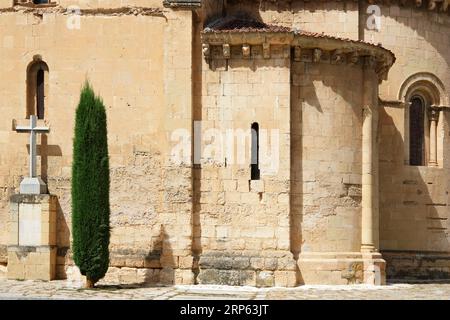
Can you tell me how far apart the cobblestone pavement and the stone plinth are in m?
0.34

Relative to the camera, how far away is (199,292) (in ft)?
55.9

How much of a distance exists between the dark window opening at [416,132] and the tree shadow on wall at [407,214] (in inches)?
14.7

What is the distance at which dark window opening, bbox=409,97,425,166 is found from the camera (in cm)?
2283

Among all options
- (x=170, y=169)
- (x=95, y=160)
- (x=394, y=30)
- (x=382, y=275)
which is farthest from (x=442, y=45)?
(x=95, y=160)

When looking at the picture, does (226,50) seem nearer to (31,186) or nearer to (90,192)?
(90,192)

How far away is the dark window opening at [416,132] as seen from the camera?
22.8m

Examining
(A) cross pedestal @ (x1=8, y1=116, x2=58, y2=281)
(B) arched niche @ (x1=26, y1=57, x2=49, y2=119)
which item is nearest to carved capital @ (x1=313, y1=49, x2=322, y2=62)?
Result: (B) arched niche @ (x1=26, y1=57, x2=49, y2=119)

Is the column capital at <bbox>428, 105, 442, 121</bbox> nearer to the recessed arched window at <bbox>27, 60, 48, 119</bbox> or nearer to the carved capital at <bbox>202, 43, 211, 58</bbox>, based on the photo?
the carved capital at <bbox>202, 43, 211, 58</bbox>

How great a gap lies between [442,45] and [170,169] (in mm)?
8878

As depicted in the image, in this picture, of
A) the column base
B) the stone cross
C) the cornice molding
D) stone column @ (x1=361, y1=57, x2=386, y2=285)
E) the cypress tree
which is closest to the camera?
the cypress tree

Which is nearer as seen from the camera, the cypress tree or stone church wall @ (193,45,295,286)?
the cypress tree

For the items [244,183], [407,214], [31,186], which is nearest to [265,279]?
[244,183]

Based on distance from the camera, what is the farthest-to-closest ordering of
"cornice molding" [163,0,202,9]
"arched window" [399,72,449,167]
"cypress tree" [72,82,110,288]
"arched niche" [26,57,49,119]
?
"arched window" [399,72,449,167], "arched niche" [26,57,49,119], "cornice molding" [163,0,202,9], "cypress tree" [72,82,110,288]

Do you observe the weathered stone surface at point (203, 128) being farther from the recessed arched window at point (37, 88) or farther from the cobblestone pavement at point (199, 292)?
the cobblestone pavement at point (199, 292)
